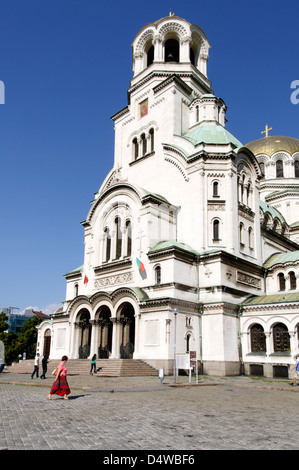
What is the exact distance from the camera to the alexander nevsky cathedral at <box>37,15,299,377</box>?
30.3 m

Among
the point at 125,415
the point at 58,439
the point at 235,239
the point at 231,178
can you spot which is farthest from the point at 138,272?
the point at 58,439

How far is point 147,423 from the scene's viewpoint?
944cm

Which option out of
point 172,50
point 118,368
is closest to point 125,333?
point 118,368

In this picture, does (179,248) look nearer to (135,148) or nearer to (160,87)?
(135,148)

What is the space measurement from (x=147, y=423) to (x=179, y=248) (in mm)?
22192

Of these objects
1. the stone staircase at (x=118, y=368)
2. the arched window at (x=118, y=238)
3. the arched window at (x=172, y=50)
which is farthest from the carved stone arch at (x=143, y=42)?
the stone staircase at (x=118, y=368)

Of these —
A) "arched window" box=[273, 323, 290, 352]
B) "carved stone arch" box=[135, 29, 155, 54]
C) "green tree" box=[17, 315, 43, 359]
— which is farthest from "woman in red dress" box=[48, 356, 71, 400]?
"green tree" box=[17, 315, 43, 359]

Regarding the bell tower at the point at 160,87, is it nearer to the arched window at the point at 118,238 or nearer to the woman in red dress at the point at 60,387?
the arched window at the point at 118,238

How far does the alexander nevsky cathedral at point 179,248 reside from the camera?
99.3 ft

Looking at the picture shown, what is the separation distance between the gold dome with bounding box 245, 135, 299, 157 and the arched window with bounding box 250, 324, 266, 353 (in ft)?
99.4

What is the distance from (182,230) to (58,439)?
93.8 ft

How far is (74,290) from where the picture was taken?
Result: 42.8m
